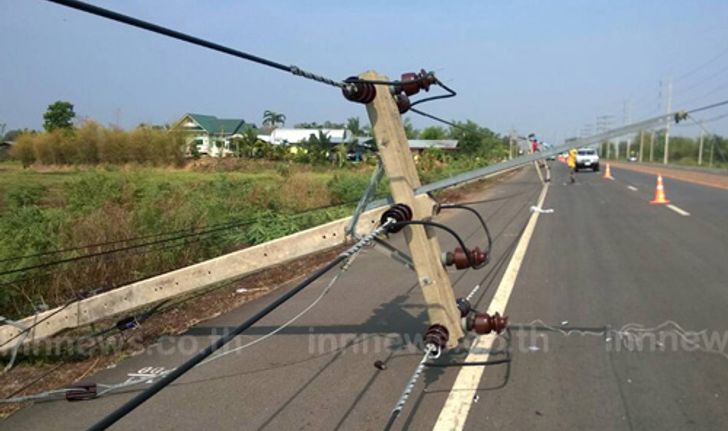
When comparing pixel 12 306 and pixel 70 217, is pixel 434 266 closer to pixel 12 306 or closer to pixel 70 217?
pixel 12 306

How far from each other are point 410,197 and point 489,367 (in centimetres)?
165

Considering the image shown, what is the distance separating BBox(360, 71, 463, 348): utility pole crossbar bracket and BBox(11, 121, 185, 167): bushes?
28.0 metres

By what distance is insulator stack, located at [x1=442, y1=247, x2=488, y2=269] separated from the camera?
156 inches

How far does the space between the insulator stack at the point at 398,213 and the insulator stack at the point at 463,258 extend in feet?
1.49

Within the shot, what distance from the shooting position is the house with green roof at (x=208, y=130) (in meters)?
19.9

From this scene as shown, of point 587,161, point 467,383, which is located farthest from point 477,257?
point 587,161

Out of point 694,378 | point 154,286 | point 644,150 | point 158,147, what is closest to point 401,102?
point 154,286

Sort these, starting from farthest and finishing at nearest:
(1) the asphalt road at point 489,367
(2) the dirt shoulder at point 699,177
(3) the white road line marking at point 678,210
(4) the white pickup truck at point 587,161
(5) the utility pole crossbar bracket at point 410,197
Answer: (4) the white pickup truck at point 587,161 → (2) the dirt shoulder at point 699,177 → (3) the white road line marking at point 678,210 → (1) the asphalt road at point 489,367 → (5) the utility pole crossbar bracket at point 410,197

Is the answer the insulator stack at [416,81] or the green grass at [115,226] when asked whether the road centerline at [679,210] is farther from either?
the insulator stack at [416,81]

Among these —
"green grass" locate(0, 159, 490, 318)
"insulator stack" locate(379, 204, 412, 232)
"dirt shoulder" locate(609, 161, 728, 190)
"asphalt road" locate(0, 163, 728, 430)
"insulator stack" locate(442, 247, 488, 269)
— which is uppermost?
"insulator stack" locate(379, 204, 412, 232)

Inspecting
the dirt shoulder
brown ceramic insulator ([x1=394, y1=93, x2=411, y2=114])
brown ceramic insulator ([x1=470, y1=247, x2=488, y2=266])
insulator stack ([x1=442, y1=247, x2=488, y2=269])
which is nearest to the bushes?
the dirt shoulder

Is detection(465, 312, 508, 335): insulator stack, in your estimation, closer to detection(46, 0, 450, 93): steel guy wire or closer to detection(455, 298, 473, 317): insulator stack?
detection(455, 298, 473, 317): insulator stack

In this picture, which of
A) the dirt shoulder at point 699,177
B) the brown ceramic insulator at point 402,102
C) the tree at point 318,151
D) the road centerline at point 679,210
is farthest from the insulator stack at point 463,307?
the tree at point 318,151

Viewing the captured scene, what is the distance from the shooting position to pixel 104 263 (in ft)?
24.5
